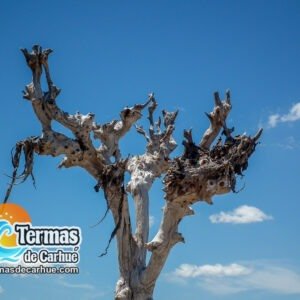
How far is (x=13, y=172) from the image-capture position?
1230 centimetres

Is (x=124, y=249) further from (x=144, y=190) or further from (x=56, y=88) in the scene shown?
(x=56, y=88)

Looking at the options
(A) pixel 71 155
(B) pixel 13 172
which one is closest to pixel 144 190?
(A) pixel 71 155

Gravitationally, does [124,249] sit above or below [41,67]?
below

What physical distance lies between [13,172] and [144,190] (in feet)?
9.12

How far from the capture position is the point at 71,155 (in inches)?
500

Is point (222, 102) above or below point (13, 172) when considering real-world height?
above

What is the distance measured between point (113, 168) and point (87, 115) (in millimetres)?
1253

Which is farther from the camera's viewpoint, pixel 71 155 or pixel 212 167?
pixel 71 155

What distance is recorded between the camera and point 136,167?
523 inches

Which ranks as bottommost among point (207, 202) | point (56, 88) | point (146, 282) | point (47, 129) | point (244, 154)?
point (146, 282)

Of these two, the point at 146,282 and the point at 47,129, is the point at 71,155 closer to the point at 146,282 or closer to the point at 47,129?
the point at 47,129

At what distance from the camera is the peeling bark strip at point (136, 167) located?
12.0m

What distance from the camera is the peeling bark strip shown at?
1196 cm

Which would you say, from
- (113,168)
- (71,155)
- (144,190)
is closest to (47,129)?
(71,155)
